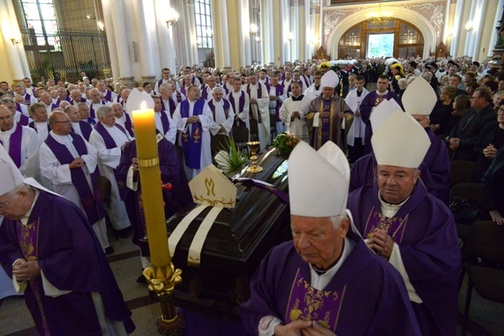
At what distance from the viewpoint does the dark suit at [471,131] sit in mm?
4684

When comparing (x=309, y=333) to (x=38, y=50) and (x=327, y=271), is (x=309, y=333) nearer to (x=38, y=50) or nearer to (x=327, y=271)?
(x=327, y=271)

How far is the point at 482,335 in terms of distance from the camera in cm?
293

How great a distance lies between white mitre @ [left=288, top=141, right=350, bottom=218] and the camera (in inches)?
54.9

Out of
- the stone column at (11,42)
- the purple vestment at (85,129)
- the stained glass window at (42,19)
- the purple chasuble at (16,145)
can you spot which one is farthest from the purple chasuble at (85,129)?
the stained glass window at (42,19)

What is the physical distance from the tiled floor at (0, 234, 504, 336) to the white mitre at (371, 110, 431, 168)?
76.3 inches

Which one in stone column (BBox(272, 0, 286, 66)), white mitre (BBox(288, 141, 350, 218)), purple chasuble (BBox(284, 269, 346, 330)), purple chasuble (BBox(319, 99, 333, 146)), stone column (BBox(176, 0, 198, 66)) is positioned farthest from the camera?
stone column (BBox(272, 0, 286, 66))

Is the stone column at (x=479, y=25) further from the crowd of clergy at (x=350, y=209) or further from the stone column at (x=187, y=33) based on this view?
the crowd of clergy at (x=350, y=209)

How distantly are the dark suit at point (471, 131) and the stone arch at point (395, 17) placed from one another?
33316 millimetres

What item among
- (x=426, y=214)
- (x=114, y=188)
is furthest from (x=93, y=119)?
(x=426, y=214)

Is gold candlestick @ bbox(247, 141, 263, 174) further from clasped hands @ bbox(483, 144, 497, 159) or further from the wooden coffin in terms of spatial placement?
clasped hands @ bbox(483, 144, 497, 159)

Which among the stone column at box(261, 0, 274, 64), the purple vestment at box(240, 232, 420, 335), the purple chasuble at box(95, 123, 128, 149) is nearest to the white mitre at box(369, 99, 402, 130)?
the purple vestment at box(240, 232, 420, 335)

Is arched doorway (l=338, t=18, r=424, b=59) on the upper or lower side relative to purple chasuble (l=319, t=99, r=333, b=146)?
upper

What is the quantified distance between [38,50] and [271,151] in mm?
19439

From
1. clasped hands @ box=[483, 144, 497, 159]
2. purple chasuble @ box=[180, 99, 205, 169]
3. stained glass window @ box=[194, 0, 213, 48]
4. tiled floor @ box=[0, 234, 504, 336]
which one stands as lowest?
tiled floor @ box=[0, 234, 504, 336]
